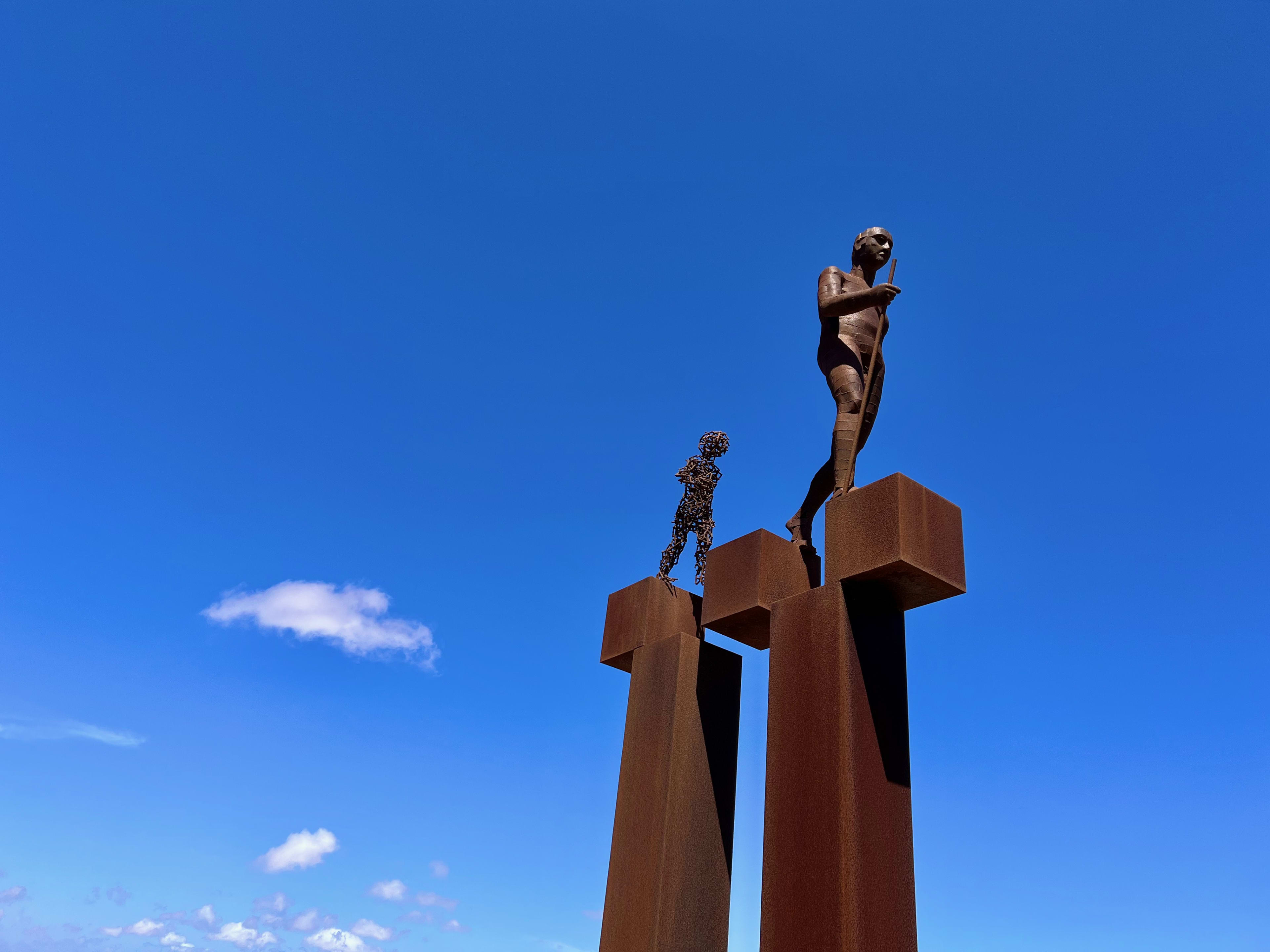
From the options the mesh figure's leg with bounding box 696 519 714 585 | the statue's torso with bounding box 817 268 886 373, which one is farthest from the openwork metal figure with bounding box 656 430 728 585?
the statue's torso with bounding box 817 268 886 373

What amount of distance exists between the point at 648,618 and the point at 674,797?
5.82ft

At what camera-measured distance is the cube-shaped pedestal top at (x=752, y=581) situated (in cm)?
754

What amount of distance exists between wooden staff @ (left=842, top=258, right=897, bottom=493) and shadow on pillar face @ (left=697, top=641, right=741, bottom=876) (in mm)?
2062

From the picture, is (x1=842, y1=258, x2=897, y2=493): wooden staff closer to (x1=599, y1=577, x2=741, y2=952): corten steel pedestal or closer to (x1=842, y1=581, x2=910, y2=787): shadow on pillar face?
(x1=842, y1=581, x2=910, y2=787): shadow on pillar face

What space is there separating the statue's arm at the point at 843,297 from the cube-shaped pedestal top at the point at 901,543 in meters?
1.87

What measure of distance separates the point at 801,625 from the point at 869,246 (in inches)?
144

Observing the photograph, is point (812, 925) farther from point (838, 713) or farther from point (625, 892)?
point (625, 892)

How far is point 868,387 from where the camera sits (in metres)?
7.57

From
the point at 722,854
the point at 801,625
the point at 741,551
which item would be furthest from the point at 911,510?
the point at 722,854

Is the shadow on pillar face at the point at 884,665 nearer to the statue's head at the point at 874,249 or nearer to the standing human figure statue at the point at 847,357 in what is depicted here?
the standing human figure statue at the point at 847,357

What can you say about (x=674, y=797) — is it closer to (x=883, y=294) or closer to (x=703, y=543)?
(x=703, y=543)

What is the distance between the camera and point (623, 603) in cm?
925

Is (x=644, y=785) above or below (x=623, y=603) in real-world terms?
below

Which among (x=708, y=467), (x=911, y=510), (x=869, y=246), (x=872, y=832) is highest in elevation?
(x=869, y=246)
